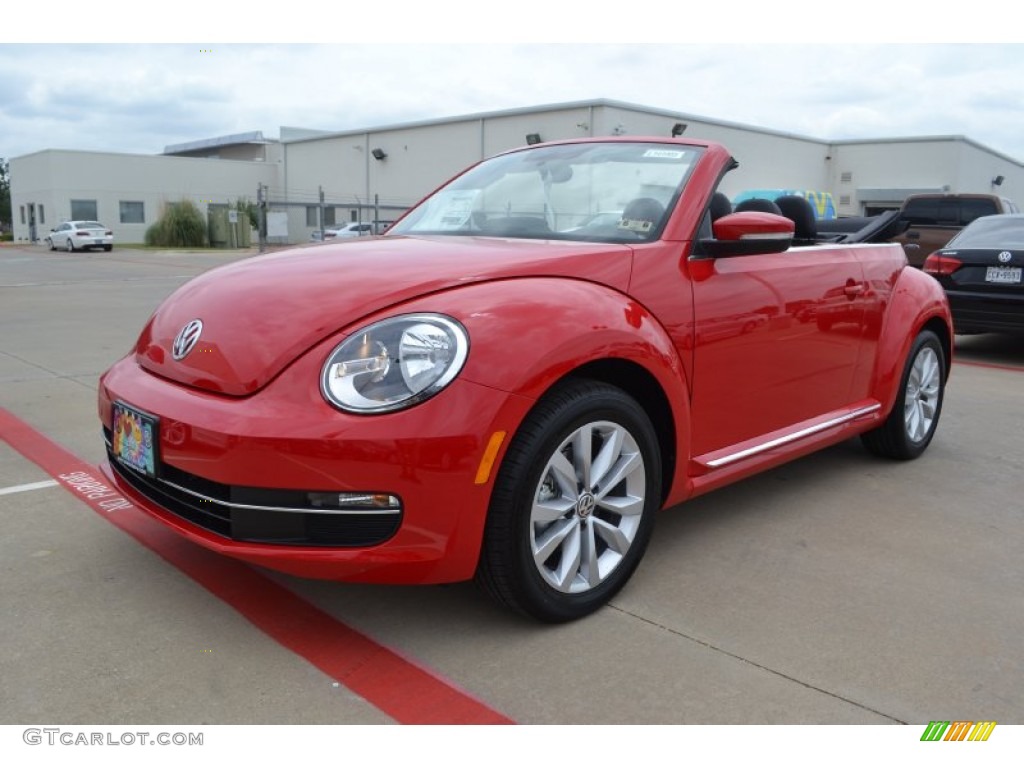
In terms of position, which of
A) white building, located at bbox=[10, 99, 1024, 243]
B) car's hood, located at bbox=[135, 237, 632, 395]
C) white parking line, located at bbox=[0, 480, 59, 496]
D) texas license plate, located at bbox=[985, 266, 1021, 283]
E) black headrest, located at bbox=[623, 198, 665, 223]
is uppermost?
white building, located at bbox=[10, 99, 1024, 243]

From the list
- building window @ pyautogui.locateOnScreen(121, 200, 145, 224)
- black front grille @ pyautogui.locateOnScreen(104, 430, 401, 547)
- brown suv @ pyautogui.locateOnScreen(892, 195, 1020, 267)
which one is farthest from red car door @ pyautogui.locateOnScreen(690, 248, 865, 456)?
building window @ pyautogui.locateOnScreen(121, 200, 145, 224)

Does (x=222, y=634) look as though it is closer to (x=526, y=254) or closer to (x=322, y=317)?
(x=322, y=317)

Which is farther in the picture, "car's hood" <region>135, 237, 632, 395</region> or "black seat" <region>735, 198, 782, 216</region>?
"black seat" <region>735, 198, 782, 216</region>

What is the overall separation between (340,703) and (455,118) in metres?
33.8

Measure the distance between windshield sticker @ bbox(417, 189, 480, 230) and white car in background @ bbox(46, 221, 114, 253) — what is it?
3470 centimetres

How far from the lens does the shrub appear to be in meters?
38.8

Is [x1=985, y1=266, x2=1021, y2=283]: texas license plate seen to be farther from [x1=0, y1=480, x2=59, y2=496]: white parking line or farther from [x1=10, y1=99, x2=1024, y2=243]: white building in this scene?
[x1=10, y1=99, x2=1024, y2=243]: white building

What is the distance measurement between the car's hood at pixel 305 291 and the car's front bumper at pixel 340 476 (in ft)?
0.43

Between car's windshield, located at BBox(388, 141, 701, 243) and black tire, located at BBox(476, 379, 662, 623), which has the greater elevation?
car's windshield, located at BBox(388, 141, 701, 243)

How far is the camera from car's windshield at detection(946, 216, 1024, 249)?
8156 mm

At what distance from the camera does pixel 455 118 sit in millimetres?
34094

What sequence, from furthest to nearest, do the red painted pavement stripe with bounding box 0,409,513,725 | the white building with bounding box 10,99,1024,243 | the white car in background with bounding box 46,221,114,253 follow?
1. the white car in background with bounding box 46,221,114,253
2. the white building with bounding box 10,99,1024,243
3. the red painted pavement stripe with bounding box 0,409,513,725

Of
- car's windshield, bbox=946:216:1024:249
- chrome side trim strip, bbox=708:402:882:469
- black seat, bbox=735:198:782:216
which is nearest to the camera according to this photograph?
chrome side trim strip, bbox=708:402:882:469

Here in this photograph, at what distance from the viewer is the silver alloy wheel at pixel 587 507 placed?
257 cm
